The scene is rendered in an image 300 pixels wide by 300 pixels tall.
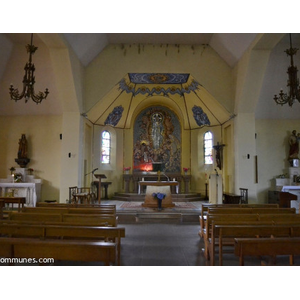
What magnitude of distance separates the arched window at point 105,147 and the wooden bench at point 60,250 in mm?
11263

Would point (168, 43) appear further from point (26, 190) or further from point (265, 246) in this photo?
point (265, 246)

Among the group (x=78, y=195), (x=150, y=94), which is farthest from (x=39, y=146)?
(x=150, y=94)

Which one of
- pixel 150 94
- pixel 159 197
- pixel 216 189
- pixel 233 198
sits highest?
pixel 150 94

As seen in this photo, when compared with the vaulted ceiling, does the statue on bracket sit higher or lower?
lower

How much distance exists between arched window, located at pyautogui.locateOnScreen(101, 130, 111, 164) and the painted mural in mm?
1519

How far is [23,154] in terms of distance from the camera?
37.2 ft

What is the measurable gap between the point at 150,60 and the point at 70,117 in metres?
4.06

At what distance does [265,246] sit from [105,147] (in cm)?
1201

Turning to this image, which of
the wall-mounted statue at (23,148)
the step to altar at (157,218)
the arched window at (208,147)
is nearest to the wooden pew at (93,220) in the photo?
the step to altar at (157,218)

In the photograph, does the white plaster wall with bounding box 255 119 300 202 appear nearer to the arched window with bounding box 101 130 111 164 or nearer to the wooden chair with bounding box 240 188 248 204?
the wooden chair with bounding box 240 188 248 204

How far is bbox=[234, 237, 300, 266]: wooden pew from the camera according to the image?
312 cm

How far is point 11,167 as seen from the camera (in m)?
11.4

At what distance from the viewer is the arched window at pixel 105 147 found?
14.3 m

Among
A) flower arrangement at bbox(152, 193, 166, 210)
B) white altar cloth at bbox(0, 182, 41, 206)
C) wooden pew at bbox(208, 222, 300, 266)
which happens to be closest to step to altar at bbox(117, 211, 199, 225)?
flower arrangement at bbox(152, 193, 166, 210)
